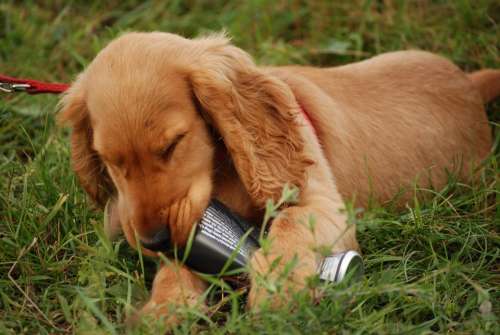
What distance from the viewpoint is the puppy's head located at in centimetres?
276

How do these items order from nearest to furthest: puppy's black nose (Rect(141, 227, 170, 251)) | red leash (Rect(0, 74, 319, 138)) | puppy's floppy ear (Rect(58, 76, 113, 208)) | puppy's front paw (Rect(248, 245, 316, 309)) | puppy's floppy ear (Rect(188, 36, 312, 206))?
puppy's front paw (Rect(248, 245, 316, 309)), puppy's black nose (Rect(141, 227, 170, 251)), puppy's floppy ear (Rect(188, 36, 312, 206)), puppy's floppy ear (Rect(58, 76, 113, 208)), red leash (Rect(0, 74, 319, 138))

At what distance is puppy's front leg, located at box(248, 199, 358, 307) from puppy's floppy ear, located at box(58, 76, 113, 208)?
876 millimetres

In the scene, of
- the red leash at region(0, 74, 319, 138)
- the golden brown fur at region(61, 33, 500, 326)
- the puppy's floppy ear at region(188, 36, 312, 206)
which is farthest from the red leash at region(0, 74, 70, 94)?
the puppy's floppy ear at region(188, 36, 312, 206)

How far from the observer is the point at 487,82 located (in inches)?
172

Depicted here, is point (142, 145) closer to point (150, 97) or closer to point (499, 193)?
point (150, 97)

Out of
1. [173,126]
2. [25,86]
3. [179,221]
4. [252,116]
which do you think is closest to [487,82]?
[252,116]

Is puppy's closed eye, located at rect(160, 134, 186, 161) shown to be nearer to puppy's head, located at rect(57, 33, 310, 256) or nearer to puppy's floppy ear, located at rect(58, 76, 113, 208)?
puppy's head, located at rect(57, 33, 310, 256)

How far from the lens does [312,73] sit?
3.87 m

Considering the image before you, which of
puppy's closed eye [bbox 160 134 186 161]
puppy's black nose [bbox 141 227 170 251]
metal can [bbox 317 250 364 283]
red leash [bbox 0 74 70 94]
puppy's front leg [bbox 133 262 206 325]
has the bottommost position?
puppy's front leg [bbox 133 262 206 325]

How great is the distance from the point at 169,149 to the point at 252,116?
0.44 m

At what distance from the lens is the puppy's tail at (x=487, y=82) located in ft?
14.3

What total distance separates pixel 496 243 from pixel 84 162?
1.76 m

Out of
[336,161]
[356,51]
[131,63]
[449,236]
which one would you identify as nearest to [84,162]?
[131,63]

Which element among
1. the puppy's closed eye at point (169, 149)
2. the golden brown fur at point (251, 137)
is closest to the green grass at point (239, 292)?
the golden brown fur at point (251, 137)
